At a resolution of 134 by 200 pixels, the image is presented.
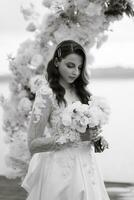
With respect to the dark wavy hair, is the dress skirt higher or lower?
lower

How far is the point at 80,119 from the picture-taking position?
6.17ft

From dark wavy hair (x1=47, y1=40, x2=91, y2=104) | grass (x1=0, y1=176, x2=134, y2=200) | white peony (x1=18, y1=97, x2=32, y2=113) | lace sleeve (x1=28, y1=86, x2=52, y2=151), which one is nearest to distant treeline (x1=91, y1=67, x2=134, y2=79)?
grass (x1=0, y1=176, x2=134, y2=200)

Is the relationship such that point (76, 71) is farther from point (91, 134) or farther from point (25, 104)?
point (25, 104)

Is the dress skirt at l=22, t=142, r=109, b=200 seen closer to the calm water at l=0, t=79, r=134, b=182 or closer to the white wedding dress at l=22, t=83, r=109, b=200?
the white wedding dress at l=22, t=83, r=109, b=200

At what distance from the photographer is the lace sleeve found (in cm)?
187

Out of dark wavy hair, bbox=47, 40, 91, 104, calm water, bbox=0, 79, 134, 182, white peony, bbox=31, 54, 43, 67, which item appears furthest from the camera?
calm water, bbox=0, 79, 134, 182

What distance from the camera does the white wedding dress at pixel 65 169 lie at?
192 cm

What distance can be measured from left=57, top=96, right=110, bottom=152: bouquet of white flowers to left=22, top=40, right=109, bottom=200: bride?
2 cm

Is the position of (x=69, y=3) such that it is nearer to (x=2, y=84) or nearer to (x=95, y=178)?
(x=95, y=178)

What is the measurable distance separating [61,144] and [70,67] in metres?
0.28

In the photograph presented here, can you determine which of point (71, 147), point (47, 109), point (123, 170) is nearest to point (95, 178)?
point (71, 147)

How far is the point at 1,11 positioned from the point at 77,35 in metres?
2.55

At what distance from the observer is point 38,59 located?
2936 millimetres

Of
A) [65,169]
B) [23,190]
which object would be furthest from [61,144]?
[23,190]
